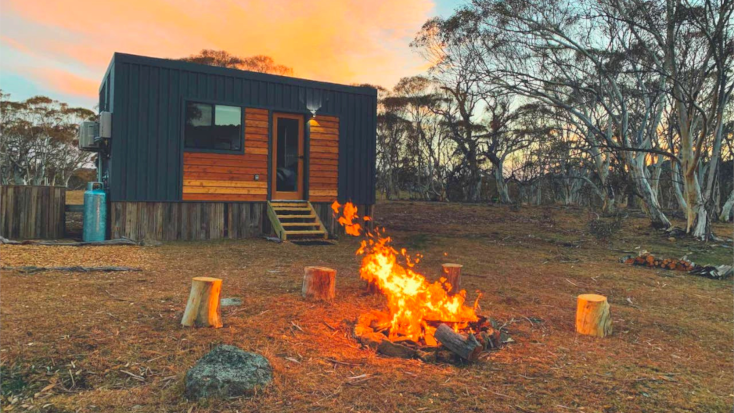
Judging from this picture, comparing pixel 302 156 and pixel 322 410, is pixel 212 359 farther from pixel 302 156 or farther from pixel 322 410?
pixel 302 156

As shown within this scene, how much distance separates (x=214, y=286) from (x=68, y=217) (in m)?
14.4

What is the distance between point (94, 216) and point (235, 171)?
3302mm

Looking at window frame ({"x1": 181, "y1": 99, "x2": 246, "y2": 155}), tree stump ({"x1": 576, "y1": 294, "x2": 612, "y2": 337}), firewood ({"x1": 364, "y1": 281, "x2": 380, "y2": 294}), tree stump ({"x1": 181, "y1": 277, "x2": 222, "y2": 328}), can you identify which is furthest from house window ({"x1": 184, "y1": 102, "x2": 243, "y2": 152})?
tree stump ({"x1": 576, "y1": 294, "x2": 612, "y2": 337})

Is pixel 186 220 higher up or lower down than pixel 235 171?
lower down

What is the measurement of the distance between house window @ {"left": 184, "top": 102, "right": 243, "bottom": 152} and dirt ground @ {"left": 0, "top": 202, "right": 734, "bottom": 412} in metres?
4.02

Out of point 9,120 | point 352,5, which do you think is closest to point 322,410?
point 352,5

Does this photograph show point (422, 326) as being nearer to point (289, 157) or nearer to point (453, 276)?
point (453, 276)

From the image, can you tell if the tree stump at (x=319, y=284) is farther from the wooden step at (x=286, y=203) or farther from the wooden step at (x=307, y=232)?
the wooden step at (x=286, y=203)

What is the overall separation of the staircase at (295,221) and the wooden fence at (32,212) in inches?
189

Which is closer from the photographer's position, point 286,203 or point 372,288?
point 372,288

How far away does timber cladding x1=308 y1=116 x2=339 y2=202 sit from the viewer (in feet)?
42.1

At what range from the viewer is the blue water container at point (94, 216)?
10.1 m

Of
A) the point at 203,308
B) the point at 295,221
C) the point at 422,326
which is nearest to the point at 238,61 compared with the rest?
the point at 295,221

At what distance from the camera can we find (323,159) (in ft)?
42.6
